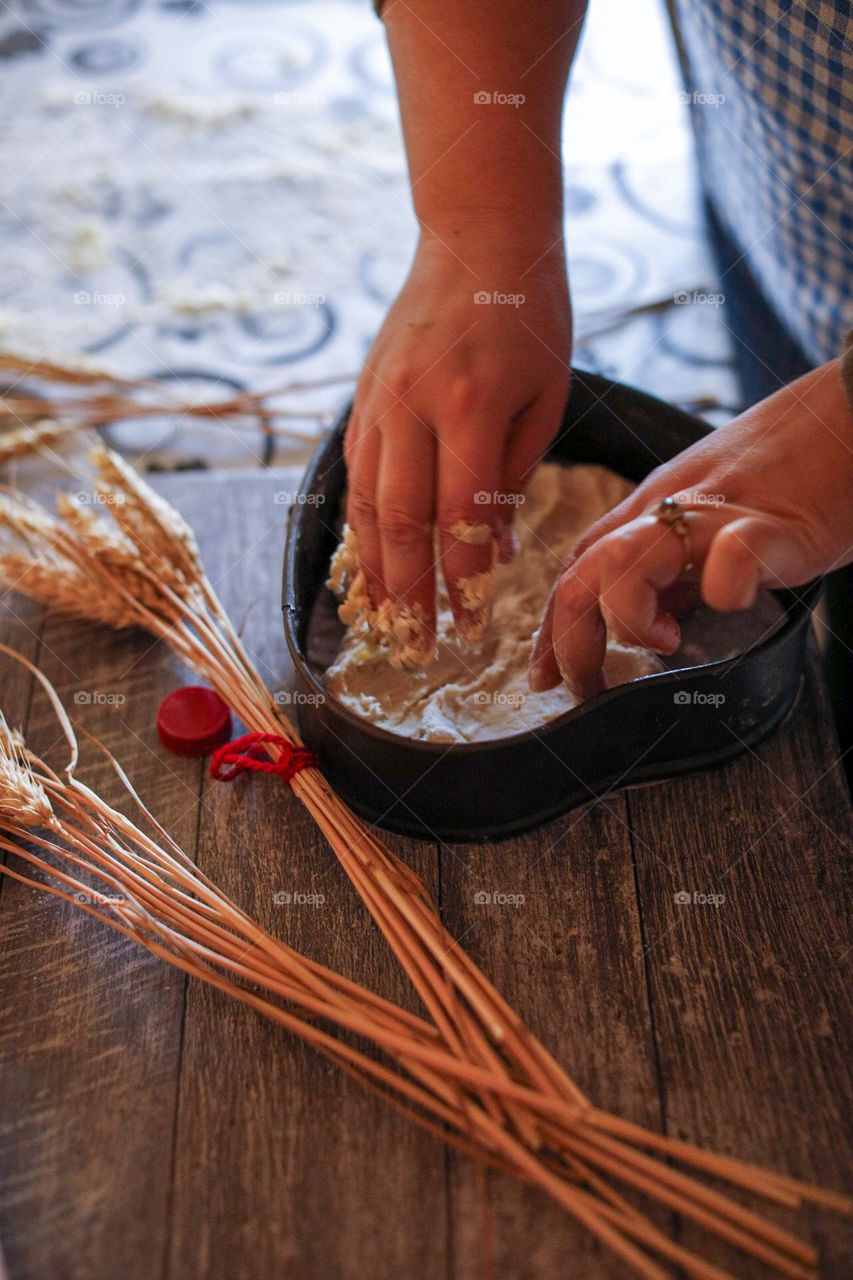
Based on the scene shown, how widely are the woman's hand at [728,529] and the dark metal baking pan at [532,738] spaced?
0.04m

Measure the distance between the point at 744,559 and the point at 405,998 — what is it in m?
0.36

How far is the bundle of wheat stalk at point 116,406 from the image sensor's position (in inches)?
47.5

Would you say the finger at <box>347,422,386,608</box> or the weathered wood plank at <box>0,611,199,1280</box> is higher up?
the finger at <box>347,422,386,608</box>

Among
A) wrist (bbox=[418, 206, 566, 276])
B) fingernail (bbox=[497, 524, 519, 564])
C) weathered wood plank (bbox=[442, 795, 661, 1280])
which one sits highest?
wrist (bbox=[418, 206, 566, 276])

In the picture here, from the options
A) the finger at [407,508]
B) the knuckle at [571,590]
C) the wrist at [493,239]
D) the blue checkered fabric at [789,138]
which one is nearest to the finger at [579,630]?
the knuckle at [571,590]

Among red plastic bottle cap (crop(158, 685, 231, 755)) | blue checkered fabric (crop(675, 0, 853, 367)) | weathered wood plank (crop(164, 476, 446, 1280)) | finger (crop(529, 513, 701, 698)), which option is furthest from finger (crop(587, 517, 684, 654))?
blue checkered fabric (crop(675, 0, 853, 367))

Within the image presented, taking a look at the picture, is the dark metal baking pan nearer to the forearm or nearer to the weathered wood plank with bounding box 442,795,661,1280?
the weathered wood plank with bounding box 442,795,661,1280

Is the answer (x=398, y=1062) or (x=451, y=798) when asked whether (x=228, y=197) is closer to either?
(x=451, y=798)

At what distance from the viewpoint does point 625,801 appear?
0.83 metres

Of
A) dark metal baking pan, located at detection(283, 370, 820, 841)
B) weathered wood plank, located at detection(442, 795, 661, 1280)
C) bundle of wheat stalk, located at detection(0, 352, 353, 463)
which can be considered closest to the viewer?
weathered wood plank, located at detection(442, 795, 661, 1280)

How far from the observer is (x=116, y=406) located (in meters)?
1.23

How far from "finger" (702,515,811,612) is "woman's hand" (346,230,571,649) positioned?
0.18 m

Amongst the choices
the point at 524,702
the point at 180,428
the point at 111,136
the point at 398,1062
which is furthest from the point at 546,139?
the point at 111,136

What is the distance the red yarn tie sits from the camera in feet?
2.70
